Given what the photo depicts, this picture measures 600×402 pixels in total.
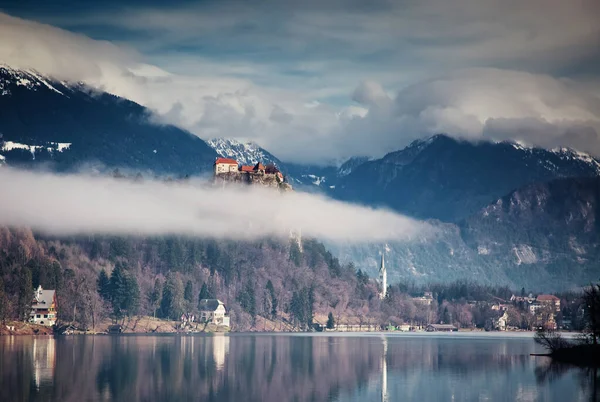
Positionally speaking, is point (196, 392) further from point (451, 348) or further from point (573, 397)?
point (451, 348)

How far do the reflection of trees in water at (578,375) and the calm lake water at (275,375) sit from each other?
8.0 inches

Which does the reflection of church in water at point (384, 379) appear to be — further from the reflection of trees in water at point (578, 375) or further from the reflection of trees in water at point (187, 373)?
the reflection of trees in water at point (578, 375)

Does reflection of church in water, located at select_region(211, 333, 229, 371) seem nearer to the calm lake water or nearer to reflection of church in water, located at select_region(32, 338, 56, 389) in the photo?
the calm lake water

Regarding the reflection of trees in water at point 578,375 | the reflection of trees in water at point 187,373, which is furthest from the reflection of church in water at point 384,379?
the reflection of trees in water at point 578,375

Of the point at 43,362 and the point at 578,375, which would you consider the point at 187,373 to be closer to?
the point at 43,362

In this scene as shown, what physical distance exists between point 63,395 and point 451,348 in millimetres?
110242

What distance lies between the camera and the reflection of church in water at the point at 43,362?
115m

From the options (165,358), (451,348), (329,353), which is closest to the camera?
(165,358)

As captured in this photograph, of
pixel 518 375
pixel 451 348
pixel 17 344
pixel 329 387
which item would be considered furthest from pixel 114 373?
pixel 451 348

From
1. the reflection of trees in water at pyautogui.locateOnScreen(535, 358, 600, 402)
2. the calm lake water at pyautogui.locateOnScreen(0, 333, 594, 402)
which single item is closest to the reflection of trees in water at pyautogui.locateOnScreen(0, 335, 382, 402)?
the calm lake water at pyautogui.locateOnScreen(0, 333, 594, 402)

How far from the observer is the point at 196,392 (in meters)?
109

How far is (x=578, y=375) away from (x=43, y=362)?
66692 mm

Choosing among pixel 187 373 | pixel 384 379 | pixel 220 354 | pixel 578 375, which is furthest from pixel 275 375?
pixel 220 354

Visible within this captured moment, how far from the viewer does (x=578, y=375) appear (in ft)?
407
